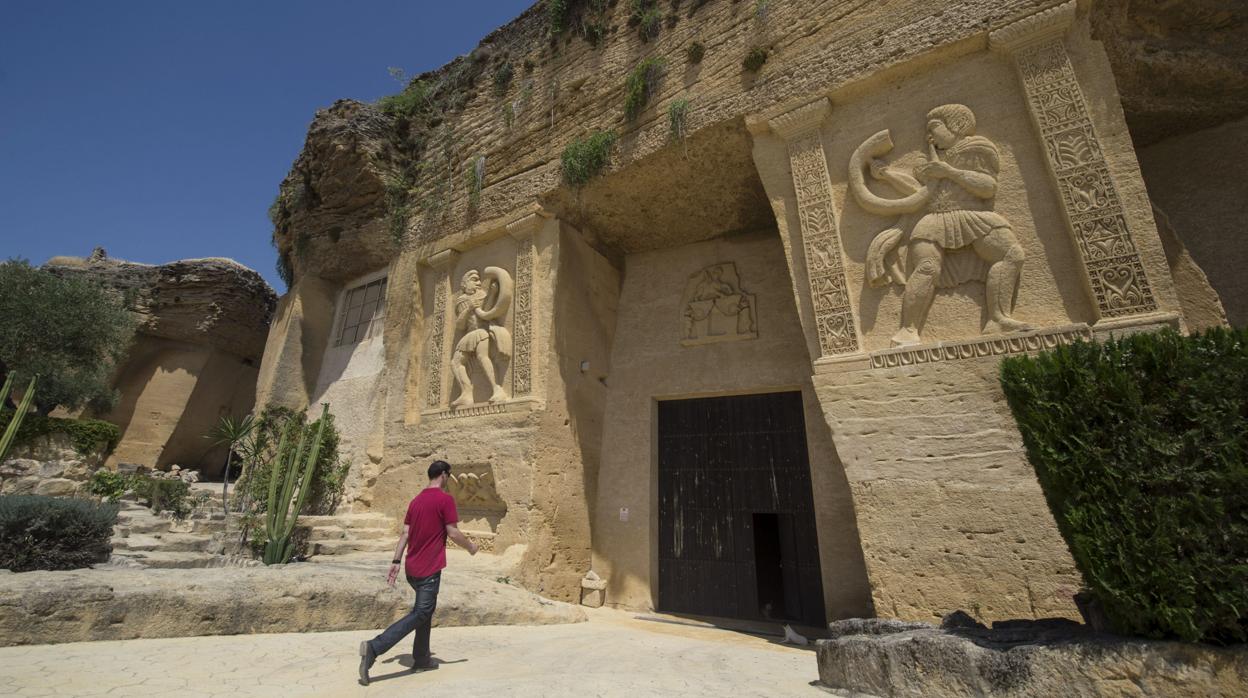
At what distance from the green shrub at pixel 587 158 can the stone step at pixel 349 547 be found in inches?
216

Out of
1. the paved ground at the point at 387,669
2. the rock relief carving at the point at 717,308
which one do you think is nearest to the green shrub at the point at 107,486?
the paved ground at the point at 387,669

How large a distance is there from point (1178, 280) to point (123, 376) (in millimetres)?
21593

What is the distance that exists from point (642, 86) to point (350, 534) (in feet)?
23.7

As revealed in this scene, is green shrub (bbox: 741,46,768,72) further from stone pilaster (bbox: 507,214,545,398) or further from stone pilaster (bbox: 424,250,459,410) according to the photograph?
stone pilaster (bbox: 424,250,459,410)

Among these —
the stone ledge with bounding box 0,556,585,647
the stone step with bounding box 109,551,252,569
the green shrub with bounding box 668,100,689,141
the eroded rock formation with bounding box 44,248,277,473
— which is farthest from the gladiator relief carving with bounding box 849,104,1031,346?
the eroded rock formation with bounding box 44,248,277,473

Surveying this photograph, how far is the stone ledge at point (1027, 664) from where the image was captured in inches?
83.5

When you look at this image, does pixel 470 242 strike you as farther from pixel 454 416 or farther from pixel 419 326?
pixel 454 416

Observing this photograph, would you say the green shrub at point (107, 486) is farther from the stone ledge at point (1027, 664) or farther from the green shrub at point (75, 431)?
the stone ledge at point (1027, 664)

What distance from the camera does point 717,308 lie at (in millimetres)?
8141

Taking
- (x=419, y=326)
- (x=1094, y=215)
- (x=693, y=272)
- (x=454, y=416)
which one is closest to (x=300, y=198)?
(x=419, y=326)

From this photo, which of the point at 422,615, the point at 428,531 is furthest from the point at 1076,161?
the point at 422,615

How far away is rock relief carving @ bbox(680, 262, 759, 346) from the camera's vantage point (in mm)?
7914

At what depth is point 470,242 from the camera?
881 cm

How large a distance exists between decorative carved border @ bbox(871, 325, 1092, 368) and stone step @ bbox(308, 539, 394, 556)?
6441 mm
